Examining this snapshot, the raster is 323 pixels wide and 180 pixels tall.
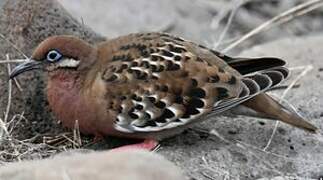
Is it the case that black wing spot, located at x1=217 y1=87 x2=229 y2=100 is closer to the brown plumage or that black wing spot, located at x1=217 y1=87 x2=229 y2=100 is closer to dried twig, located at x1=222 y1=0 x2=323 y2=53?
the brown plumage

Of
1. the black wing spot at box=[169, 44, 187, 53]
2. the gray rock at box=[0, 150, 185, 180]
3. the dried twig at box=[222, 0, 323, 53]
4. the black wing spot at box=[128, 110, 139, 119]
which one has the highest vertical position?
the dried twig at box=[222, 0, 323, 53]

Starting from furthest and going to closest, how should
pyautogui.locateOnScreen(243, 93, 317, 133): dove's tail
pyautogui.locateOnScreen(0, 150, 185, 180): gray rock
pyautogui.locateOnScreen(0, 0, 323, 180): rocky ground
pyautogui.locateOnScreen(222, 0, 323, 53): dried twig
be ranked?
Result: 1. pyautogui.locateOnScreen(222, 0, 323, 53): dried twig
2. pyautogui.locateOnScreen(243, 93, 317, 133): dove's tail
3. pyautogui.locateOnScreen(0, 0, 323, 180): rocky ground
4. pyautogui.locateOnScreen(0, 150, 185, 180): gray rock

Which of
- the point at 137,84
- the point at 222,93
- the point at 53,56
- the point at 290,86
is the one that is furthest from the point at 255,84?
the point at 53,56

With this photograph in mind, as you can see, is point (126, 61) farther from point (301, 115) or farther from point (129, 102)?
point (301, 115)

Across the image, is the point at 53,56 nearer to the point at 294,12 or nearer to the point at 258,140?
the point at 258,140

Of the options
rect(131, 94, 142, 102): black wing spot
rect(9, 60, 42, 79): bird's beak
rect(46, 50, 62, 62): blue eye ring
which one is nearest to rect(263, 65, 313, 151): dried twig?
rect(131, 94, 142, 102): black wing spot
